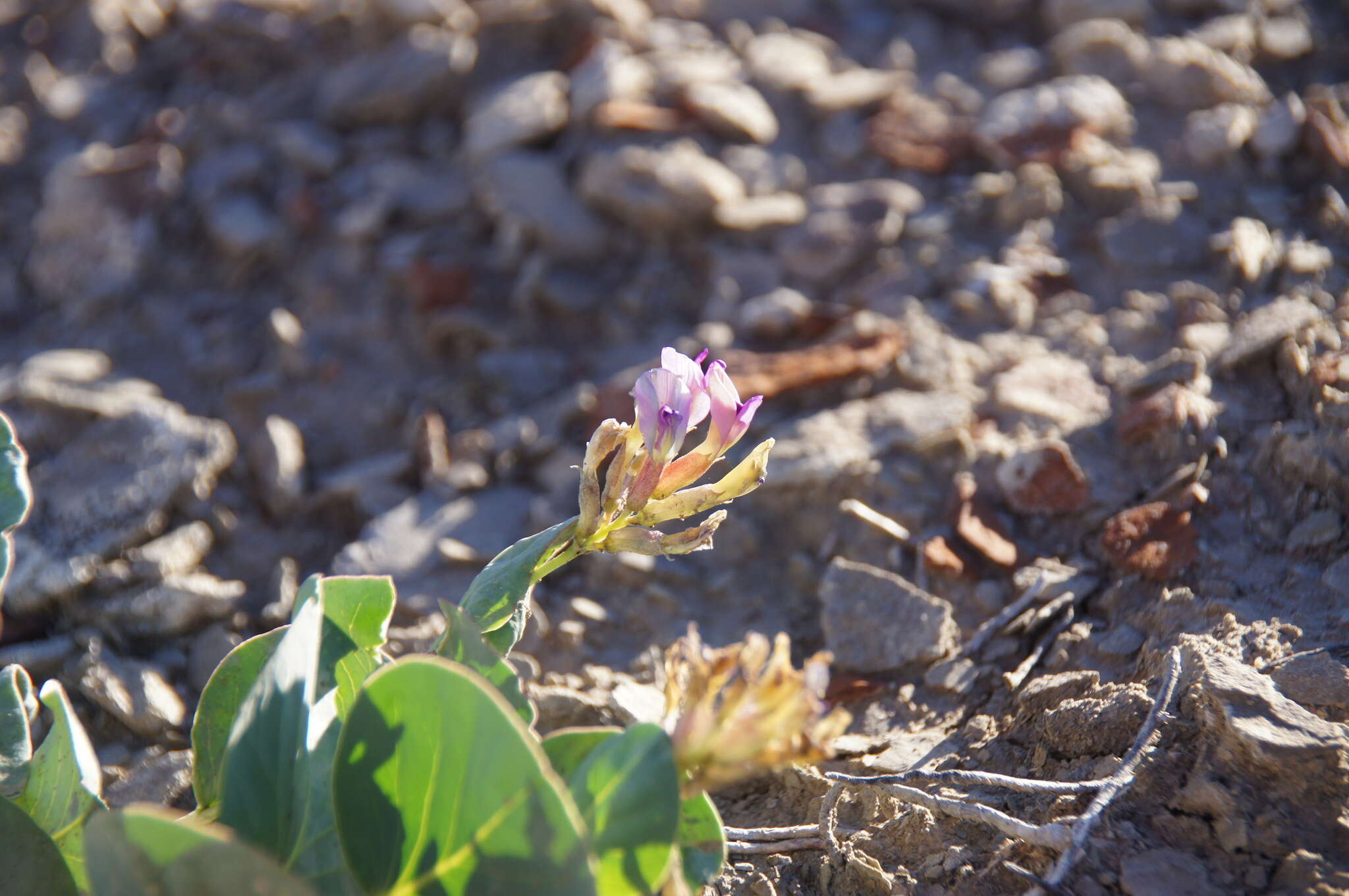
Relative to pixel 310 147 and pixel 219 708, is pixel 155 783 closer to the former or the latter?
pixel 219 708

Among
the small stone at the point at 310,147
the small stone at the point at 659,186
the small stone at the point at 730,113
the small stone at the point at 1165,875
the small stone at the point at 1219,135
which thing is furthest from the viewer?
the small stone at the point at 310,147

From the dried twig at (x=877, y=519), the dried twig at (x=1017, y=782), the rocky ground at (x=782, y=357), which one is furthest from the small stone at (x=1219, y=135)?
the dried twig at (x=1017, y=782)

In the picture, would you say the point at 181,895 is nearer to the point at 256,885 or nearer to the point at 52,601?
the point at 256,885

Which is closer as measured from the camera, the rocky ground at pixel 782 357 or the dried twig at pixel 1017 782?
the dried twig at pixel 1017 782

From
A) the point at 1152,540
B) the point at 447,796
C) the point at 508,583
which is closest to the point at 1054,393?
the point at 1152,540

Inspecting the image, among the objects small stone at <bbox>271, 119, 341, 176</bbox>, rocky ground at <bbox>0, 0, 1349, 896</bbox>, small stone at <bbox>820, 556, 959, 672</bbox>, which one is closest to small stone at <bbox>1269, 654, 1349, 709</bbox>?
rocky ground at <bbox>0, 0, 1349, 896</bbox>

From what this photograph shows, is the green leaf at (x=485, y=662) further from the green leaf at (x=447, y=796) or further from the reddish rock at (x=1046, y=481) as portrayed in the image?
the reddish rock at (x=1046, y=481)

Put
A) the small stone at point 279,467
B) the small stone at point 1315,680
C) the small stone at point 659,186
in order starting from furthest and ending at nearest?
1. the small stone at point 659,186
2. the small stone at point 279,467
3. the small stone at point 1315,680
